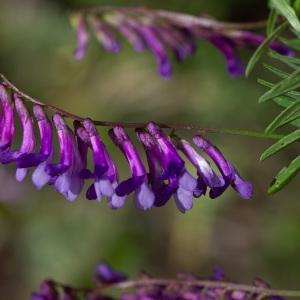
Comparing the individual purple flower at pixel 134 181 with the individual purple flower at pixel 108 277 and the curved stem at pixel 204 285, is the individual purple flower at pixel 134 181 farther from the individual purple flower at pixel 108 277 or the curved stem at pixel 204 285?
the individual purple flower at pixel 108 277

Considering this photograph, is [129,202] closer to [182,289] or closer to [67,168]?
[182,289]

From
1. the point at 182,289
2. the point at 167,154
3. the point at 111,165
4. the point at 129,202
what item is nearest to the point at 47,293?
the point at 182,289

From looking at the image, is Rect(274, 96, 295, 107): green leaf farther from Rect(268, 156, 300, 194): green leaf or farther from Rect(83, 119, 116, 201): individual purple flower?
Rect(83, 119, 116, 201): individual purple flower

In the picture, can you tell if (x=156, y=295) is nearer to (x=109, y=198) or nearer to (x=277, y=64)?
(x=109, y=198)

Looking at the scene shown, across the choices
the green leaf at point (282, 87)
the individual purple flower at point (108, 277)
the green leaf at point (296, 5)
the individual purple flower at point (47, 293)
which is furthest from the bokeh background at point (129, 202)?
the green leaf at point (282, 87)

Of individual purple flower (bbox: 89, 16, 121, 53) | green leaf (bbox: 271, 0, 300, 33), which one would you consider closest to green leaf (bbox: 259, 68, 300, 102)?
green leaf (bbox: 271, 0, 300, 33)

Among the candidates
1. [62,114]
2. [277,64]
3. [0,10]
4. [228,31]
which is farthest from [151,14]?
[0,10]
